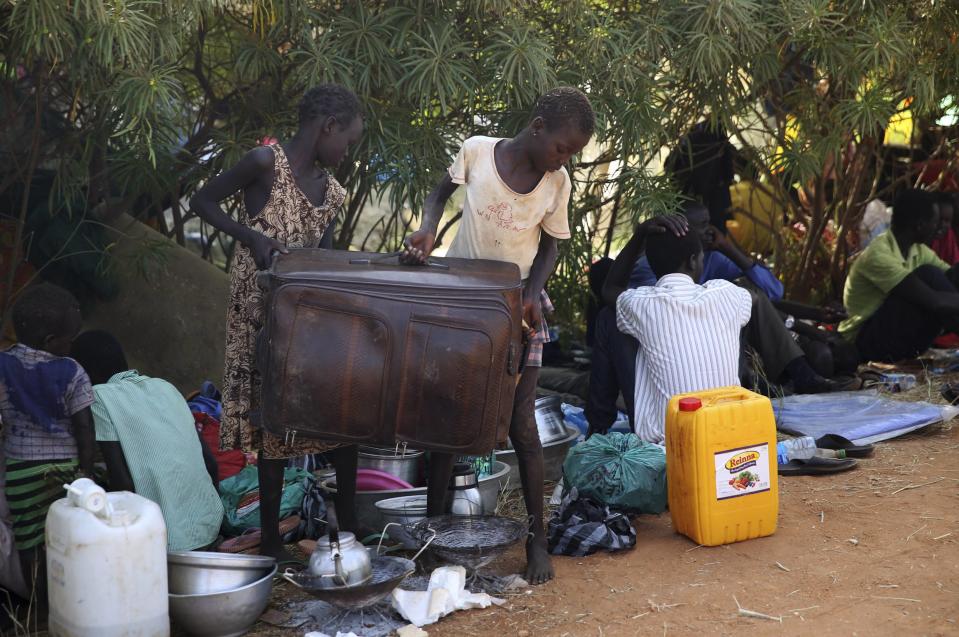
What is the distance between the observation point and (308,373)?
307 cm

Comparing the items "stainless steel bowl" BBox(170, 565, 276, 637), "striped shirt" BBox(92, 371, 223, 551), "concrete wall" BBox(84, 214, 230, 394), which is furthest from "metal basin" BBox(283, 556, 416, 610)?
"concrete wall" BBox(84, 214, 230, 394)

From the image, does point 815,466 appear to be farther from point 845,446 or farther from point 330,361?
point 330,361

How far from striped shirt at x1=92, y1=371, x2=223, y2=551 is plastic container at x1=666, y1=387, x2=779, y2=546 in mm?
1625

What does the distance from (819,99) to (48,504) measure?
4559 mm

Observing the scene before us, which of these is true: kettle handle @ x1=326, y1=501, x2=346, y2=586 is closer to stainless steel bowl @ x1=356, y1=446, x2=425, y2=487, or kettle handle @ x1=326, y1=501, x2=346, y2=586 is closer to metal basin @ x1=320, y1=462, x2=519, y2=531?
metal basin @ x1=320, y1=462, x2=519, y2=531

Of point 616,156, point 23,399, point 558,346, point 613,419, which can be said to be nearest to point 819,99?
point 616,156

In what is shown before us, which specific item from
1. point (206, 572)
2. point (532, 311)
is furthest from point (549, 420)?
point (206, 572)

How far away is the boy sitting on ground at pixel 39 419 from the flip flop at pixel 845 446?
3224mm

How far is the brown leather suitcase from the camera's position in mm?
3078

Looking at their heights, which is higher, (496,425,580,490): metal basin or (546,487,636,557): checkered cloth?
(496,425,580,490): metal basin

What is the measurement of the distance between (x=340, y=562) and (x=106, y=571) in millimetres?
624

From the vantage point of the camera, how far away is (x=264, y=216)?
3.46 m

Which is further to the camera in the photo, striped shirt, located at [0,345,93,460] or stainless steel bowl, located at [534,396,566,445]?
stainless steel bowl, located at [534,396,566,445]

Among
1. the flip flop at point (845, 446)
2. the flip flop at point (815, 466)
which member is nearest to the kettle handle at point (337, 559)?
the flip flop at point (815, 466)
